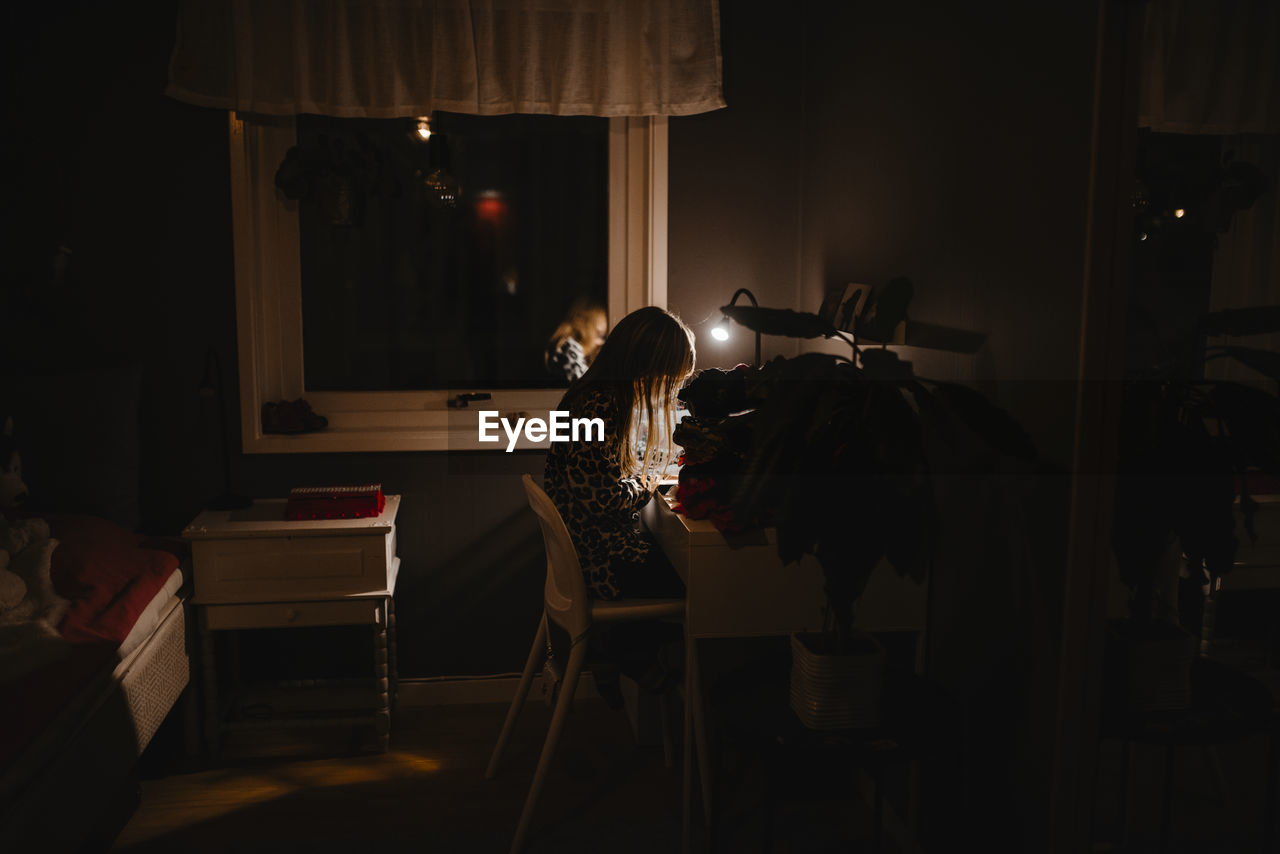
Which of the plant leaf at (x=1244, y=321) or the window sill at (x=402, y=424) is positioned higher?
the plant leaf at (x=1244, y=321)

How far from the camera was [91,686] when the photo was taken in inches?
77.9

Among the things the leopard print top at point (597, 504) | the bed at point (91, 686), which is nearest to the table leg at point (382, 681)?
the bed at point (91, 686)

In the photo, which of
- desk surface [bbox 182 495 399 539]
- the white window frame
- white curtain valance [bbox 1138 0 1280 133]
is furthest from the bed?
white curtain valance [bbox 1138 0 1280 133]

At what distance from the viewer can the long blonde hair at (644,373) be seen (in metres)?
2.43

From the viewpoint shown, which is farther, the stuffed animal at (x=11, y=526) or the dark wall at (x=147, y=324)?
the dark wall at (x=147, y=324)

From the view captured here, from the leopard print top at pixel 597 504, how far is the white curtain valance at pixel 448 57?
1138mm

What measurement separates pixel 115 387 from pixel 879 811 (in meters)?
2.36

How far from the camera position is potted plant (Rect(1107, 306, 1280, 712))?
1268 mm

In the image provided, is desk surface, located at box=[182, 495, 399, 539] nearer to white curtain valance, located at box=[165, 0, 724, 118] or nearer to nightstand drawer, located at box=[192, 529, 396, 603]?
nightstand drawer, located at box=[192, 529, 396, 603]

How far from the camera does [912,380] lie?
1.58 m

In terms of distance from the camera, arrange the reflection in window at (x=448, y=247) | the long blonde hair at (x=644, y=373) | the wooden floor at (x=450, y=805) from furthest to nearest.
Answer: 1. the reflection in window at (x=448, y=247)
2. the long blonde hair at (x=644, y=373)
3. the wooden floor at (x=450, y=805)

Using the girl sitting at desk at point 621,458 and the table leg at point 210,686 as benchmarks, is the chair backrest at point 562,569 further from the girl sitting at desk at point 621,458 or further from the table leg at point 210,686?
the table leg at point 210,686

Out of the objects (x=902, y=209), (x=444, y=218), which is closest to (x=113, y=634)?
(x=444, y=218)

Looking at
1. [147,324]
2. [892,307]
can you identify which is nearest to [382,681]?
[147,324]
